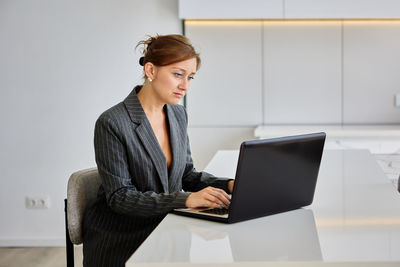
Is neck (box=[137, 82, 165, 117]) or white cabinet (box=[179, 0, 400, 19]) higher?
white cabinet (box=[179, 0, 400, 19])

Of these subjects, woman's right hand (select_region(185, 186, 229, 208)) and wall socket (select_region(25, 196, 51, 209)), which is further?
wall socket (select_region(25, 196, 51, 209))

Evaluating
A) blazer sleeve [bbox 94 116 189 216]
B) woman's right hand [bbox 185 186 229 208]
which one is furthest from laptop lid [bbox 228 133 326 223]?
blazer sleeve [bbox 94 116 189 216]

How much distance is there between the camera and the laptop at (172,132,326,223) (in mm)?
1447

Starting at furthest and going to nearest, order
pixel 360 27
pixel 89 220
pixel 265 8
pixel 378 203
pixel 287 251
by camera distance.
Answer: pixel 360 27 → pixel 265 8 → pixel 89 220 → pixel 378 203 → pixel 287 251

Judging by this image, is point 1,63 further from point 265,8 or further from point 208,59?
point 265,8

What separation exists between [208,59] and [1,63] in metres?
1.61

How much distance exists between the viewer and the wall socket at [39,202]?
429cm

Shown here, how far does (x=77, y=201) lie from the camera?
1965mm

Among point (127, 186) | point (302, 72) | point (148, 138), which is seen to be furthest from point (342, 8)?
point (127, 186)

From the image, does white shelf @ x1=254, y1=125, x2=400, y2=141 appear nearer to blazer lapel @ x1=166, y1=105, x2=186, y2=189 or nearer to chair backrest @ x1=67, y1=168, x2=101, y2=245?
blazer lapel @ x1=166, y1=105, x2=186, y2=189

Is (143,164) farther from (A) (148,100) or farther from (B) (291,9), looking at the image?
(B) (291,9)

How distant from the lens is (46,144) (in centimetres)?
427

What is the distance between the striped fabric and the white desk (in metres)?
0.23

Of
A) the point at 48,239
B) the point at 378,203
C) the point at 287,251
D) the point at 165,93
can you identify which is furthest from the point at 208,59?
the point at 287,251
